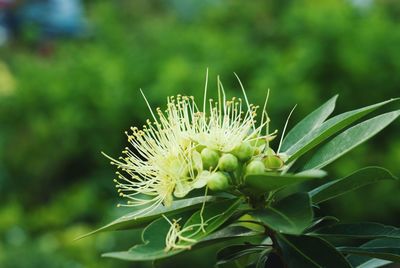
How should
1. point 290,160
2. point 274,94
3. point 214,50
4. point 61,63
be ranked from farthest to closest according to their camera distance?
point 61,63
point 214,50
point 274,94
point 290,160

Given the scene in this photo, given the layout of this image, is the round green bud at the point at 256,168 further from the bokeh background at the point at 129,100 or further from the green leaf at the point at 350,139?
the bokeh background at the point at 129,100

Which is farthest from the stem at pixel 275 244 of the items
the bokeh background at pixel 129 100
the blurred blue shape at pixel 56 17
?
the blurred blue shape at pixel 56 17

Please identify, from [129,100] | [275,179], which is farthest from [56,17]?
[275,179]

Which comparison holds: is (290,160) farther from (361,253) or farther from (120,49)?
(120,49)

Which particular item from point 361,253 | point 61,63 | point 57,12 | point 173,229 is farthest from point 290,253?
point 57,12

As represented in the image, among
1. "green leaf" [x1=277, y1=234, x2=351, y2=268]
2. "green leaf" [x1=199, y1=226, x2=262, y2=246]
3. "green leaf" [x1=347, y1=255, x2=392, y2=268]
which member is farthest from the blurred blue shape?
"green leaf" [x1=277, y1=234, x2=351, y2=268]

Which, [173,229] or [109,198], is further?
[109,198]

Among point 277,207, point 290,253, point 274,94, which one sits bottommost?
point 274,94

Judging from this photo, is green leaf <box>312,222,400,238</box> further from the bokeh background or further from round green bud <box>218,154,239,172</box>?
the bokeh background
